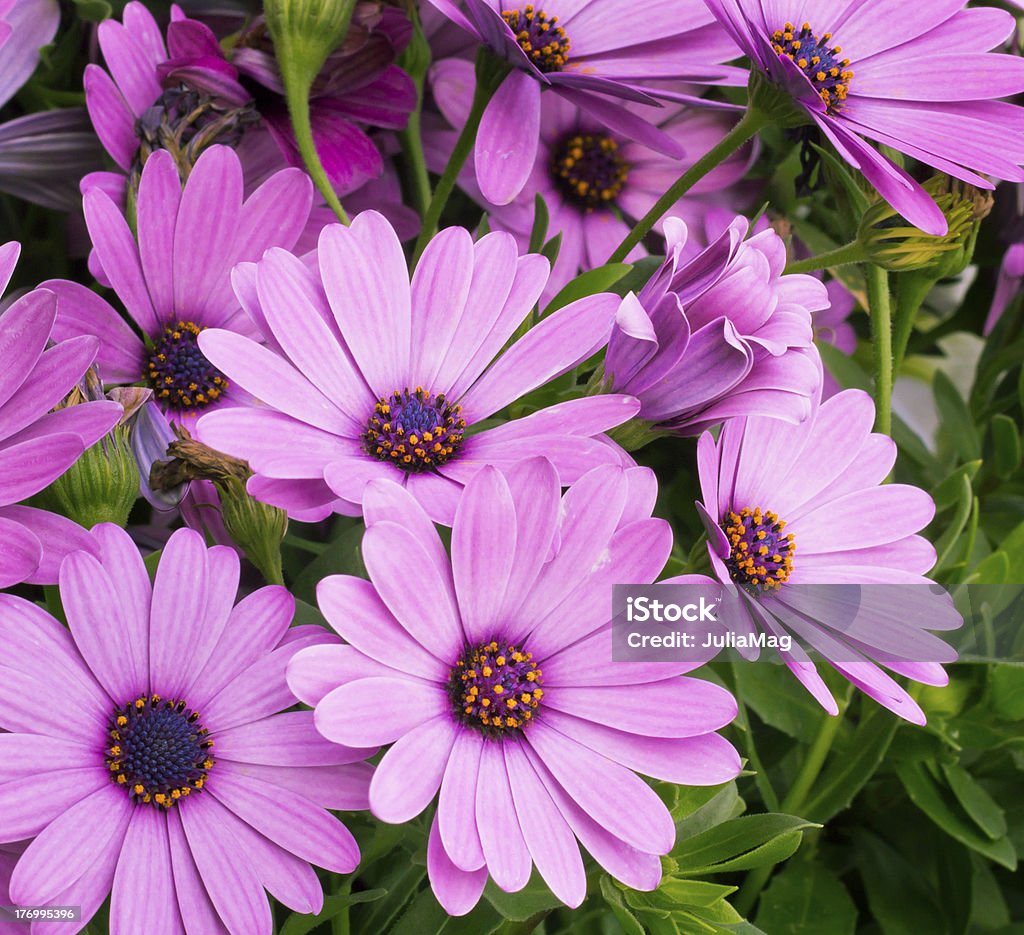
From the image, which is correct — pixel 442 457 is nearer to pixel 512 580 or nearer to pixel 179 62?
pixel 512 580

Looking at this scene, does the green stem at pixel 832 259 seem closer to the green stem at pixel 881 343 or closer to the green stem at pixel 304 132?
the green stem at pixel 881 343

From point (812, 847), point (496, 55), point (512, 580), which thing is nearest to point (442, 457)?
point (512, 580)

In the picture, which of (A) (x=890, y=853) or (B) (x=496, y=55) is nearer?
(B) (x=496, y=55)

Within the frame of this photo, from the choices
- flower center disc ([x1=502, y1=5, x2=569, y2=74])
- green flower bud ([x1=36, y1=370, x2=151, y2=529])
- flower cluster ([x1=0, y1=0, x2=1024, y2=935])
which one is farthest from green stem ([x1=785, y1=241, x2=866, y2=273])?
green flower bud ([x1=36, y1=370, x2=151, y2=529])

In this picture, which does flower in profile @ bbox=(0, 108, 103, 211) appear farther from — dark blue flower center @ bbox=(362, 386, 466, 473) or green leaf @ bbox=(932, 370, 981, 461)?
green leaf @ bbox=(932, 370, 981, 461)

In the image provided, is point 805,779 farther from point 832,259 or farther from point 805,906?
point 832,259

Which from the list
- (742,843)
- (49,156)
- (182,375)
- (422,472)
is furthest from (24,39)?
(742,843)
